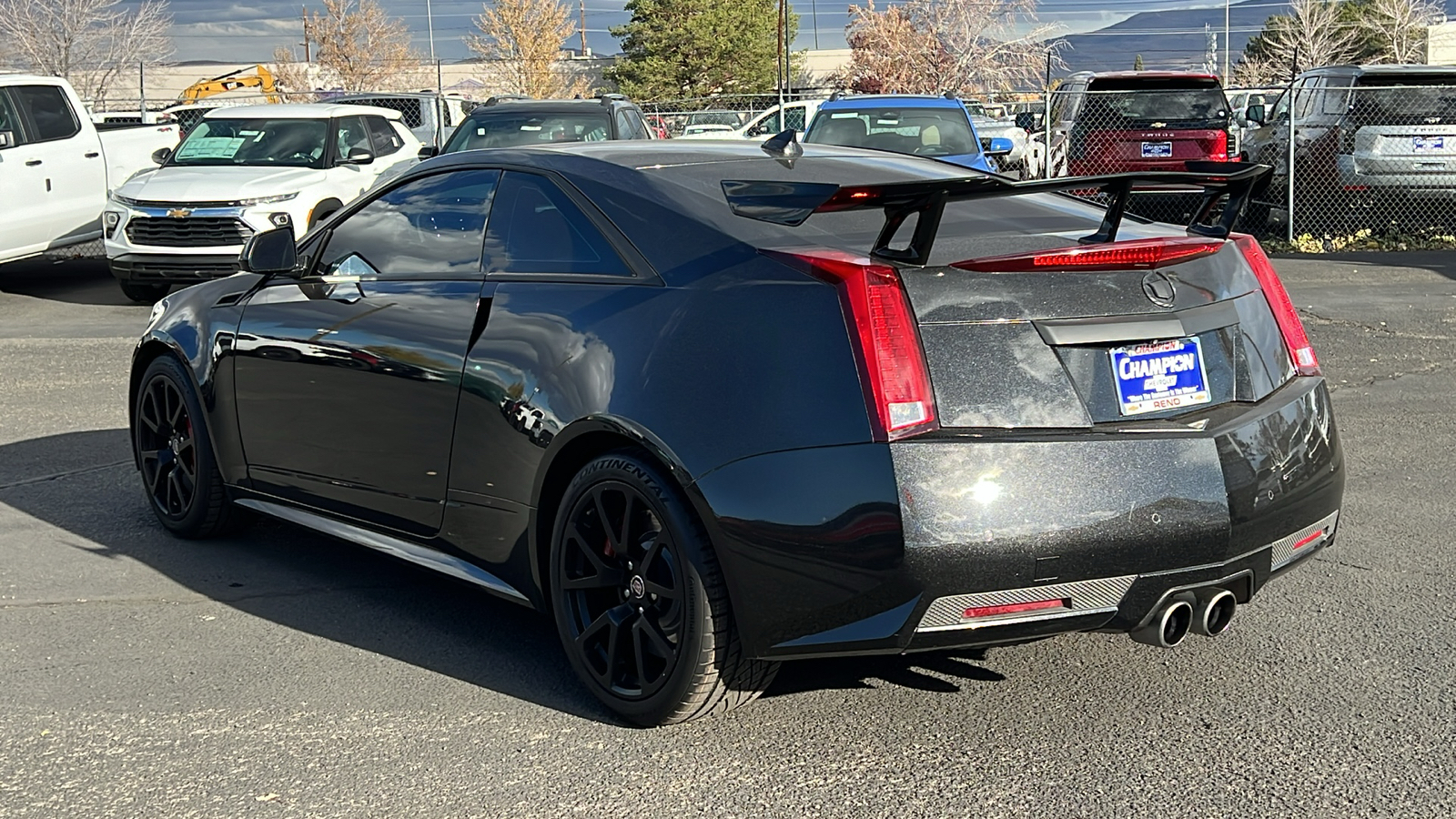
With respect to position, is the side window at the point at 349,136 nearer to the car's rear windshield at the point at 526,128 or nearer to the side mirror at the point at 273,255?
the car's rear windshield at the point at 526,128

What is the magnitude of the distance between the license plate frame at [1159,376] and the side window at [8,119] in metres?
13.4

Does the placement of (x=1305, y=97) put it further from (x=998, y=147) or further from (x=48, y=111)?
(x=48, y=111)

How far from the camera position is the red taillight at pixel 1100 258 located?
374 cm

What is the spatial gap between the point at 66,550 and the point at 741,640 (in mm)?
3315

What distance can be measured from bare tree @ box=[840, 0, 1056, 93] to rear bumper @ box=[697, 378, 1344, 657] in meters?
63.7

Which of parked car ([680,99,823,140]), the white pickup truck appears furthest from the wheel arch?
parked car ([680,99,823,140])

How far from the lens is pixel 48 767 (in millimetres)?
3828

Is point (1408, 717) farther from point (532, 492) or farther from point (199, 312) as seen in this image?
point (199, 312)

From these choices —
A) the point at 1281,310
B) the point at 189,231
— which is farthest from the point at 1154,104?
the point at 1281,310

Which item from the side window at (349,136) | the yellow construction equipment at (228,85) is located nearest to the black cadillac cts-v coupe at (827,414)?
the side window at (349,136)

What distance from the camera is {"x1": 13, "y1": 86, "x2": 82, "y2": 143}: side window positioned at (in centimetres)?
1488

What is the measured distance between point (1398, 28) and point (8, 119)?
60665mm

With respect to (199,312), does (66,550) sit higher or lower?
lower

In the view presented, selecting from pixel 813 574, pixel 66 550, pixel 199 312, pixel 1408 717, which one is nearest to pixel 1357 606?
pixel 1408 717
